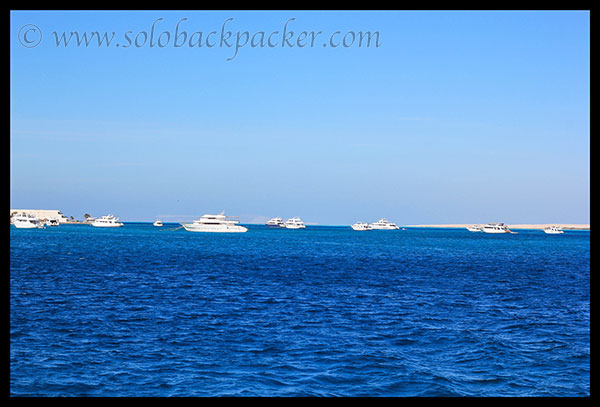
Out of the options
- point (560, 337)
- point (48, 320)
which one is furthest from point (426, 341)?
point (48, 320)

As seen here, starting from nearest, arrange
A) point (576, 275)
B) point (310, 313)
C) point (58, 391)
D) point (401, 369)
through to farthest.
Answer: point (58, 391) → point (401, 369) → point (310, 313) → point (576, 275)

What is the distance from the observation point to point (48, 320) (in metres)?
27.5
